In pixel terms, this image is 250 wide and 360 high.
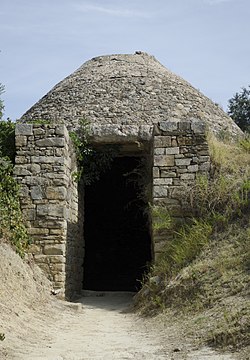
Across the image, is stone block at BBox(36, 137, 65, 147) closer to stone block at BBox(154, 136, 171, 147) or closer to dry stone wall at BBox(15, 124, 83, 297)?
dry stone wall at BBox(15, 124, 83, 297)

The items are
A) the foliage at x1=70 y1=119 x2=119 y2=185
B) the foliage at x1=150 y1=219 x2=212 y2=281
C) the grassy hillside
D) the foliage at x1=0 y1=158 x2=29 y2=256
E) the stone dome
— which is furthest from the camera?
the stone dome

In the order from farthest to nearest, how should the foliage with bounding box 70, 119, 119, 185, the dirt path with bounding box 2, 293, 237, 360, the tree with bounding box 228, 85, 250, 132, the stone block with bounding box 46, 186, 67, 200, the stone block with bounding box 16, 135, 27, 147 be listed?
the tree with bounding box 228, 85, 250, 132, the foliage with bounding box 70, 119, 119, 185, the stone block with bounding box 16, 135, 27, 147, the stone block with bounding box 46, 186, 67, 200, the dirt path with bounding box 2, 293, 237, 360

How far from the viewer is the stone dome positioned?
1186cm

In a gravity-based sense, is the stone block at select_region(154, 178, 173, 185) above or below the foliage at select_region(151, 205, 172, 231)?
above

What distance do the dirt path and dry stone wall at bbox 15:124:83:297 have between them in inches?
37.6

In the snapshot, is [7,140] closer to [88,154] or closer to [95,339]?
[88,154]

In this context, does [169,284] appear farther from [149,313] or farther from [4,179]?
[4,179]

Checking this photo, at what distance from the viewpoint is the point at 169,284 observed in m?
8.12

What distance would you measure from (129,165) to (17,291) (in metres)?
6.56

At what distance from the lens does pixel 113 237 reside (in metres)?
15.9

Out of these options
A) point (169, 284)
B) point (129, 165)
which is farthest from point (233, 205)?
point (129, 165)

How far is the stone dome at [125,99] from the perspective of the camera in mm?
11859

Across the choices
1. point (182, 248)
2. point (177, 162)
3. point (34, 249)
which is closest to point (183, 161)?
point (177, 162)

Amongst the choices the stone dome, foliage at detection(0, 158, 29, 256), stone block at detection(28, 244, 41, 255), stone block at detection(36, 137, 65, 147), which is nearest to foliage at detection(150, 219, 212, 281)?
stone block at detection(28, 244, 41, 255)
